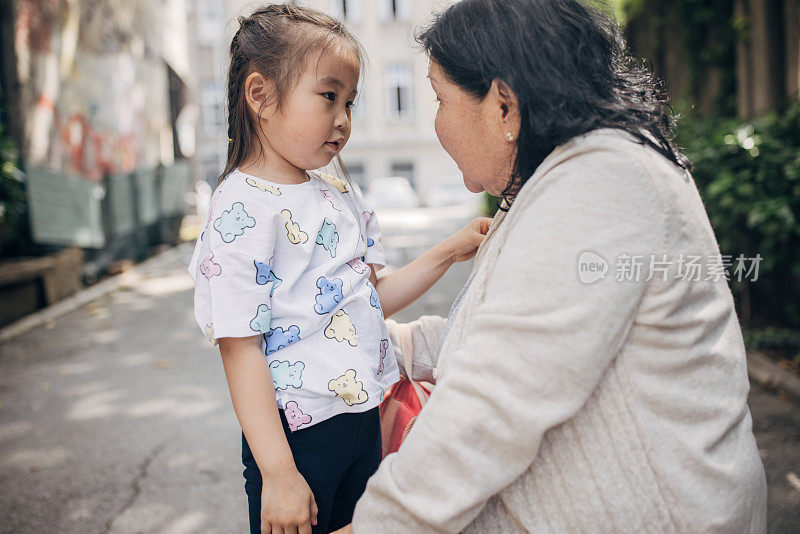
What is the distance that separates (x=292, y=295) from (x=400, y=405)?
433mm

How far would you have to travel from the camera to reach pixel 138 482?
2.96 metres

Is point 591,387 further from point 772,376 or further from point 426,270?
point 772,376

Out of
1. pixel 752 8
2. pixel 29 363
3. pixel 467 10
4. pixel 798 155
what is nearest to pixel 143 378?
pixel 29 363

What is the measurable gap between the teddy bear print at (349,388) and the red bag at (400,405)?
0.20 metres

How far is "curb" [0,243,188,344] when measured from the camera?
547 centimetres

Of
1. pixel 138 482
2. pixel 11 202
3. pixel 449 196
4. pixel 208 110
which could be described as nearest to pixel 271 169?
pixel 138 482

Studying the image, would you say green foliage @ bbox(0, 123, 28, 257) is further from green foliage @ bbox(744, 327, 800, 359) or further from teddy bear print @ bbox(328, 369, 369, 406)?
green foliage @ bbox(744, 327, 800, 359)

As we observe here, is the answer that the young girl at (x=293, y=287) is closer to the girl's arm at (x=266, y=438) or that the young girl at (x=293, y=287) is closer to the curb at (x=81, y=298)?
the girl's arm at (x=266, y=438)

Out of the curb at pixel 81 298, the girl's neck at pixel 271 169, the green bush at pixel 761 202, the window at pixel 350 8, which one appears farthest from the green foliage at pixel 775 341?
the window at pixel 350 8

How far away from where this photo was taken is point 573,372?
1046mm

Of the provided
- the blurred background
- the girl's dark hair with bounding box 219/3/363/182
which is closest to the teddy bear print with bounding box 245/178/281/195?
the girl's dark hair with bounding box 219/3/363/182

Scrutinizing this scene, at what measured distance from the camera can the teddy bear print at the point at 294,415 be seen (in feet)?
4.69

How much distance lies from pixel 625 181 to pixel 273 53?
872 millimetres

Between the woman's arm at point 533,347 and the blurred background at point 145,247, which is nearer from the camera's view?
the woman's arm at point 533,347
